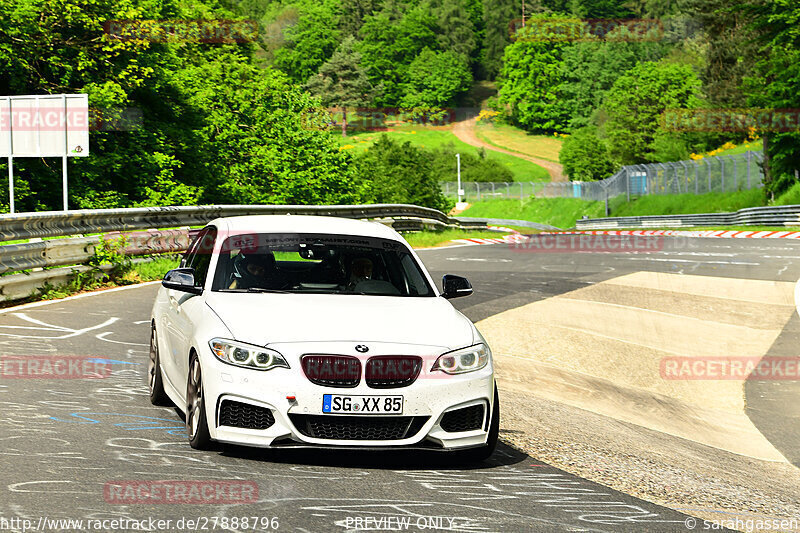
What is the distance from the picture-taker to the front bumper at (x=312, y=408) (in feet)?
21.3

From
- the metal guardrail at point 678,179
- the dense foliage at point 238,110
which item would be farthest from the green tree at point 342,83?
the metal guardrail at point 678,179

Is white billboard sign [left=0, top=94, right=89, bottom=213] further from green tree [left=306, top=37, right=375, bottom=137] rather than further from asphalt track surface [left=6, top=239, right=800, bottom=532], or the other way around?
green tree [left=306, top=37, right=375, bottom=137]

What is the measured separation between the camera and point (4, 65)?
29.5 m

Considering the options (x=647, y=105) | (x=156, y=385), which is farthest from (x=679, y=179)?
(x=156, y=385)

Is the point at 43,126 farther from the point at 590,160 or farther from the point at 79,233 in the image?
the point at 590,160

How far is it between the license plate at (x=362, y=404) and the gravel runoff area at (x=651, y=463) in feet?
4.66

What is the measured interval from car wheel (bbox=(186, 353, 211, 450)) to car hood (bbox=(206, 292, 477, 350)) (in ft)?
1.25

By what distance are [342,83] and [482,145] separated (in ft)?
107

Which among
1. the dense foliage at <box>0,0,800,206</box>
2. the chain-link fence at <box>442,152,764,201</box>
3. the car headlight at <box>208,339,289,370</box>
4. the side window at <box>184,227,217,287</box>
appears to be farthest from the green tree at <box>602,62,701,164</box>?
the car headlight at <box>208,339,289,370</box>

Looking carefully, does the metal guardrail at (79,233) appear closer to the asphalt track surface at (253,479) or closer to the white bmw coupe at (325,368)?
the asphalt track surface at (253,479)

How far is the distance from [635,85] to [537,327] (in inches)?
3923

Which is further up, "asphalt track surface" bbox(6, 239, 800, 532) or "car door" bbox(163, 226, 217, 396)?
"car door" bbox(163, 226, 217, 396)

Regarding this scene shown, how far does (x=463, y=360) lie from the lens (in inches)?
271

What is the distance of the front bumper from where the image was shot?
21.3 ft
